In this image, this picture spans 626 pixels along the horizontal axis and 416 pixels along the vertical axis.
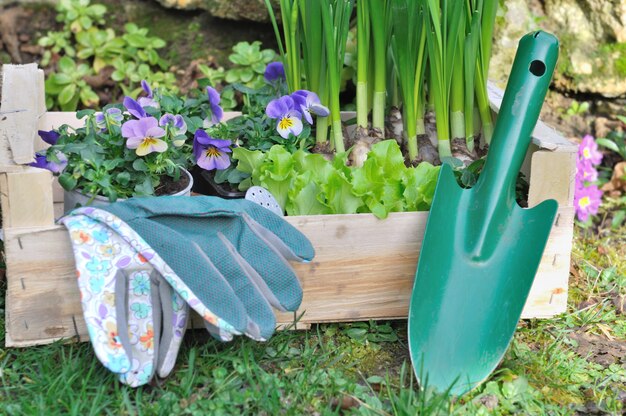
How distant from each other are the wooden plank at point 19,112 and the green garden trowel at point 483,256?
34.4 inches

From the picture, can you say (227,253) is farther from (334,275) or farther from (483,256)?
(483,256)

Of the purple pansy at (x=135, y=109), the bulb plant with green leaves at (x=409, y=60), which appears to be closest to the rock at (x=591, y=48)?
the bulb plant with green leaves at (x=409, y=60)

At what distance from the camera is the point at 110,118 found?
72.3 inches

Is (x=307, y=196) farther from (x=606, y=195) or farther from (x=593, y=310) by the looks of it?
(x=606, y=195)

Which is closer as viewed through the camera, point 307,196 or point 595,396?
point 595,396

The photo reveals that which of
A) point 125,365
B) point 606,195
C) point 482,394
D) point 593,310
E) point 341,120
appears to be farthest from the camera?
point 606,195

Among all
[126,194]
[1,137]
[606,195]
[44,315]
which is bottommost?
[606,195]

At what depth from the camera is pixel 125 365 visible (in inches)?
58.0

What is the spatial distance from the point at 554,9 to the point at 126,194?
1776 millimetres

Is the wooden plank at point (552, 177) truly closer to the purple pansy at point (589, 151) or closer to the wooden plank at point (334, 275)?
the wooden plank at point (334, 275)

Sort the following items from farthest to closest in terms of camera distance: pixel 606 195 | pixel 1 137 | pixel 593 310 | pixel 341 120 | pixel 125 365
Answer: pixel 606 195, pixel 341 120, pixel 593 310, pixel 1 137, pixel 125 365

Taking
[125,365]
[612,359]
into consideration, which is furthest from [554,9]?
[125,365]

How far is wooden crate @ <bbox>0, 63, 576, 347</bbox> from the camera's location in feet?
5.23

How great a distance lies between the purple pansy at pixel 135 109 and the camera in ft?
5.90
